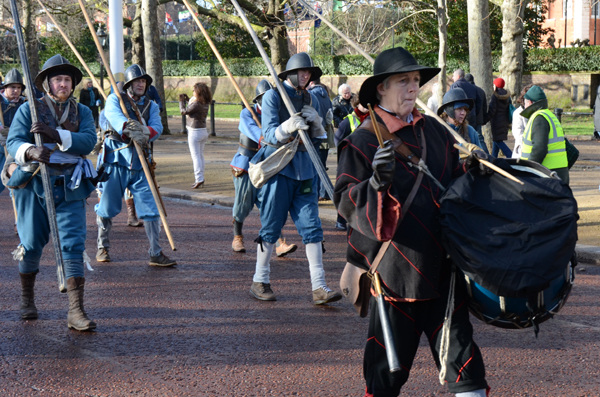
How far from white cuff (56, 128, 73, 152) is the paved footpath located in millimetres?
1234

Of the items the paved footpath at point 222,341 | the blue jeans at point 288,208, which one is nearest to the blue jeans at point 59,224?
the paved footpath at point 222,341

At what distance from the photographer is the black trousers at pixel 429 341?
3.37 meters

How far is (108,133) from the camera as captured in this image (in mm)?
7910

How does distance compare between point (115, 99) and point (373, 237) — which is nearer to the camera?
point (373, 237)

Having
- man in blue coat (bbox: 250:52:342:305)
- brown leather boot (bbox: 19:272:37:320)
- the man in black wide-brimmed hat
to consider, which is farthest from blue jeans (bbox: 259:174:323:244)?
the man in black wide-brimmed hat

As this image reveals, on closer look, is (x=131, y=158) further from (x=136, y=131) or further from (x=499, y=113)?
(x=499, y=113)

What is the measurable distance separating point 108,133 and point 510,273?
5518 millimetres

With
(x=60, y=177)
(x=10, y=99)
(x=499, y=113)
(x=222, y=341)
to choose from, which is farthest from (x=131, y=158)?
(x=499, y=113)

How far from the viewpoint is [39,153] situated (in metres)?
5.37

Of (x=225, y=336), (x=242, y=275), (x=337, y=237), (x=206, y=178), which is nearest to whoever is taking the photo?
(x=225, y=336)

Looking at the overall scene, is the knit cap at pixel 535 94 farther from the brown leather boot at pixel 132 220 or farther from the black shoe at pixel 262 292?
the brown leather boot at pixel 132 220

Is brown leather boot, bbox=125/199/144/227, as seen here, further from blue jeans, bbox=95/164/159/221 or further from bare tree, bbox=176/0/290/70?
bare tree, bbox=176/0/290/70

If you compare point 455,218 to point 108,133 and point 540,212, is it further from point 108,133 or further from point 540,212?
point 108,133

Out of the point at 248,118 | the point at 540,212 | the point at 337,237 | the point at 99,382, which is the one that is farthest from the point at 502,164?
the point at 337,237
